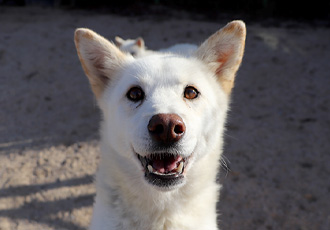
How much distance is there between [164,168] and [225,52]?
1.03 metres

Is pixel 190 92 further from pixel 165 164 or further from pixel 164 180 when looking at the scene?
pixel 164 180

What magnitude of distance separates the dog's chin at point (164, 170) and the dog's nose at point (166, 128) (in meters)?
0.18

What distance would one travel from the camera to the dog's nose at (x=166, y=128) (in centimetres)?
185

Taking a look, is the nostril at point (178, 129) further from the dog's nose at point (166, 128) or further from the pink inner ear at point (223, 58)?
the pink inner ear at point (223, 58)

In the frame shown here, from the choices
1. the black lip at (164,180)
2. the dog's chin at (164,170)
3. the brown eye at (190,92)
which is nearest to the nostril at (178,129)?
the dog's chin at (164,170)

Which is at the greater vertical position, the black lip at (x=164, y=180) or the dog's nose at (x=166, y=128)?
the dog's nose at (x=166, y=128)

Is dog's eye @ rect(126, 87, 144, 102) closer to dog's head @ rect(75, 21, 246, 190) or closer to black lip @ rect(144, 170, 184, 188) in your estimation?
dog's head @ rect(75, 21, 246, 190)

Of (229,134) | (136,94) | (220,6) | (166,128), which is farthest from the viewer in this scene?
(220,6)

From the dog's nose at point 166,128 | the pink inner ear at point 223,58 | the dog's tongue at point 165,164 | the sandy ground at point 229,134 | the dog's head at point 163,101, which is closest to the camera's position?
the dog's nose at point 166,128

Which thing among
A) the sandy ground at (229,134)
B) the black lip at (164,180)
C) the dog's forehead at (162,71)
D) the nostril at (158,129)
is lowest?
the sandy ground at (229,134)

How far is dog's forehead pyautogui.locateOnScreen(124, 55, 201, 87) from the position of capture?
89.8 inches

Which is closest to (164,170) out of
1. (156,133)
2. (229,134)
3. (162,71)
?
(156,133)

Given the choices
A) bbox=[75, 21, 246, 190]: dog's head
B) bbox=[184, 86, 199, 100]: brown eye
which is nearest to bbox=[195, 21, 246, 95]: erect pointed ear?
bbox=[75, 21, 246, 190]: dog's head

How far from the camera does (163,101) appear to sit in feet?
6.91
